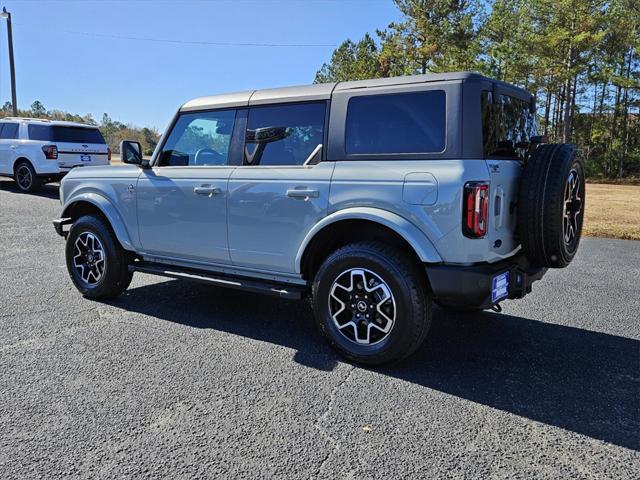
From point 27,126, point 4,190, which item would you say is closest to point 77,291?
point 27,126

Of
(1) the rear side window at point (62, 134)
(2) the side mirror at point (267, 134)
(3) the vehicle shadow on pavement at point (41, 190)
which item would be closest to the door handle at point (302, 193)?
(2) the side mirror at point (267, 134)

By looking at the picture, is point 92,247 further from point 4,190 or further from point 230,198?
point 4,190

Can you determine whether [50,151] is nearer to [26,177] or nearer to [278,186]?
[26,177]

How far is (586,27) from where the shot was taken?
27969mm

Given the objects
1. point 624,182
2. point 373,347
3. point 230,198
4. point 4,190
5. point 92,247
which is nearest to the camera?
point 373,347

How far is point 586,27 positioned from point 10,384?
106ft

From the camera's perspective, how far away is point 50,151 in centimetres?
1330

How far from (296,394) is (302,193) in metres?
1.46

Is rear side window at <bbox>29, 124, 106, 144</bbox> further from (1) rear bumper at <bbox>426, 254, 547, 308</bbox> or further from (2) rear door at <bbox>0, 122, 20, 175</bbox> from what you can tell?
(1) rear bumper at <bbox>426, 254, 547, 308</bbox>

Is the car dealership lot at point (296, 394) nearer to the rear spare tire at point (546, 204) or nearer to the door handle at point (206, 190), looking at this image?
the rear spare tire at point (546, 204)

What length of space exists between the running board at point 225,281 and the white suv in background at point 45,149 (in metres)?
9.92

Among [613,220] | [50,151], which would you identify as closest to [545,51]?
[613,220]

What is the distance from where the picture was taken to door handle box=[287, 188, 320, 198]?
12.4 feet

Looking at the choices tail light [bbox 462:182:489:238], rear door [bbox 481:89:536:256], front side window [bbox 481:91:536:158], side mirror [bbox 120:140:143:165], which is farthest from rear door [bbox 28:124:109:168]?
tail light [bbox 462:182:489:238]
